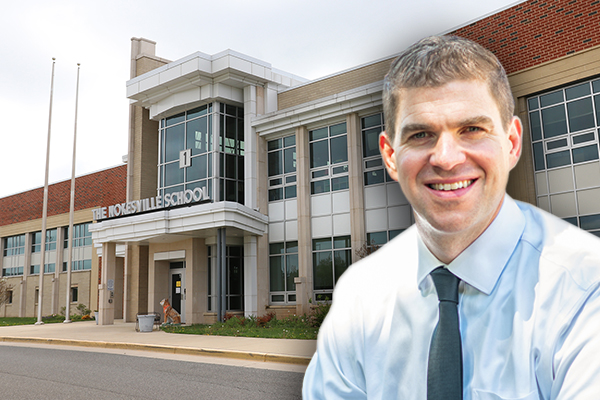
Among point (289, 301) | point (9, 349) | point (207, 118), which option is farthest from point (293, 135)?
point (9, 349)

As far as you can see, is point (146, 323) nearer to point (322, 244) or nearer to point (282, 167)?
point (322, 244)

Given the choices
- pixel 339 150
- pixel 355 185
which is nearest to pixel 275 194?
pixel 339 150

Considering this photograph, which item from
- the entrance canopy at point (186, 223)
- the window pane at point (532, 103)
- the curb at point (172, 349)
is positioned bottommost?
the curb at point (172, 349)

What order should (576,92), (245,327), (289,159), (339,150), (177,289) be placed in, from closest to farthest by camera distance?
(576,92) → (245,327) → (339,150) → (289,159) → (177,289)

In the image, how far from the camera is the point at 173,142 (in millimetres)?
23219

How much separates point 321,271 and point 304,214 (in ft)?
7.29

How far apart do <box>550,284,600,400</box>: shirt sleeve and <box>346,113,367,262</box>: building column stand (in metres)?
17.5

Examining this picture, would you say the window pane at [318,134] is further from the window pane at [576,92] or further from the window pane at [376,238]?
the window pane at [576,92]

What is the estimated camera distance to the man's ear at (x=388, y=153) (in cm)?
85

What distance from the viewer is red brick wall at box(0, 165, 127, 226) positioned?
33.0 m

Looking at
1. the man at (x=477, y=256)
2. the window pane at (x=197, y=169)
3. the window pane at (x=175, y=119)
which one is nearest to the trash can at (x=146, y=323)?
the window pane at (x=197, y=169)

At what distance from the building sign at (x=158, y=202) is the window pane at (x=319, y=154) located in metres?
4.24

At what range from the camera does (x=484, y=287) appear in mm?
782

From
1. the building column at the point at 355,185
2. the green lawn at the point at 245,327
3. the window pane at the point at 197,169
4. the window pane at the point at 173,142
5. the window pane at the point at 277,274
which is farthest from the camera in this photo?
the window pane at the point at 173,142
